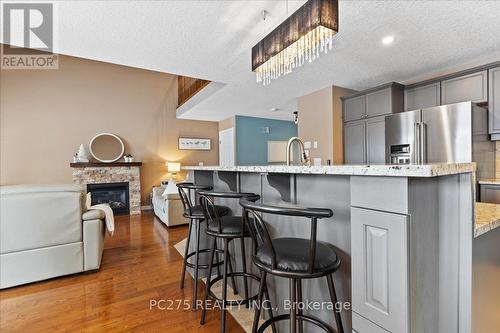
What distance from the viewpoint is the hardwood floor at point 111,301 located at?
1681mm

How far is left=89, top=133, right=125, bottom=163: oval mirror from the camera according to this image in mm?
5801

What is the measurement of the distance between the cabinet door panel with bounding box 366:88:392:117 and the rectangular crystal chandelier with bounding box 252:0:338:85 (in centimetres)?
201

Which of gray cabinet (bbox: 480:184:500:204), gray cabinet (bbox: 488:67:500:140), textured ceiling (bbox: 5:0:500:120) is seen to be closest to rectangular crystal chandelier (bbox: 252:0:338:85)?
textured ceiling (bbox: 5:0:500:120)

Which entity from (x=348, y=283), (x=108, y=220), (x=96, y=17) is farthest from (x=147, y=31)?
(x=348, y=283)

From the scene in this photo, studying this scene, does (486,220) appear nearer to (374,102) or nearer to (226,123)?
(374,102)

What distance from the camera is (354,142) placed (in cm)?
377

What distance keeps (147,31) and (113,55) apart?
2.42 feet

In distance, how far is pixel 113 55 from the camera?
8.75ft

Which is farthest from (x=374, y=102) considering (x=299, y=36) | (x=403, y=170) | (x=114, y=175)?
(x=114, y=175)

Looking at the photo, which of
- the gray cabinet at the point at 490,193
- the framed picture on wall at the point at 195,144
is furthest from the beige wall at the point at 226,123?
the gray cabinet at the point at 490,193

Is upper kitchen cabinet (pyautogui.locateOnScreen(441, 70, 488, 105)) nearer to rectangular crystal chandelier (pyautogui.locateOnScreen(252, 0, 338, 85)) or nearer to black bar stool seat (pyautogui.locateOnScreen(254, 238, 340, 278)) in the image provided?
rectangular crystal chandelier (pyautogui.locateOnScreen(252, 0, 338, 85))

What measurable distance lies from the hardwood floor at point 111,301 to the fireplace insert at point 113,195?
122 inches

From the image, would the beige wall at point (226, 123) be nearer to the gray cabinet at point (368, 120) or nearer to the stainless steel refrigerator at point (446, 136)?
the gray cabinet at point (368, 120)

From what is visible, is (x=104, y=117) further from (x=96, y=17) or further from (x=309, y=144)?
(x=309, y=144)
